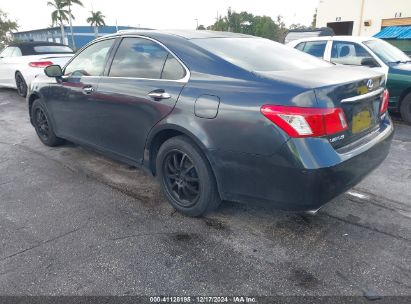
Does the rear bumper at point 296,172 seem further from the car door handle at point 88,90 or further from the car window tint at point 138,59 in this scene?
the car door handle at point 88,90

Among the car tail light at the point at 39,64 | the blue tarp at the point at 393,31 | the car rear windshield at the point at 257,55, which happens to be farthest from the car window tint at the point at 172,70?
the blue tarp at the point at 393,31

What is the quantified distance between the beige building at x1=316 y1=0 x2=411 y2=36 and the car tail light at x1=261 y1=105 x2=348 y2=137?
24637mm

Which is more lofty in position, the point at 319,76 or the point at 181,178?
the point at 319,76

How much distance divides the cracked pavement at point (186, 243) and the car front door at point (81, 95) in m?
0.62

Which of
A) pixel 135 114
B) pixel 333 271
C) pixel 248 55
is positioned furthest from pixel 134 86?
pixel 333 271

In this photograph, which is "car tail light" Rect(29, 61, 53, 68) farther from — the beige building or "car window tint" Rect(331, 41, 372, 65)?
the beige building

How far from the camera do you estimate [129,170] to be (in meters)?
4.29

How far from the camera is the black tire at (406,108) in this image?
6.50 metres

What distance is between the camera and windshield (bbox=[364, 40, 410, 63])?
6.70 meters

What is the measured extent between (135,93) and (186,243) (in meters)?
1.49

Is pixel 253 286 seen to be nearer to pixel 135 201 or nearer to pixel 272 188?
pixel 272 188

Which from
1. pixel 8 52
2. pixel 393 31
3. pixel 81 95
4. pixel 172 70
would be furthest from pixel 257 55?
pixel 393 31

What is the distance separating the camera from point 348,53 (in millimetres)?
6945

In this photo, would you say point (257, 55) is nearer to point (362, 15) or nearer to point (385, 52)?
point (385, 52)
